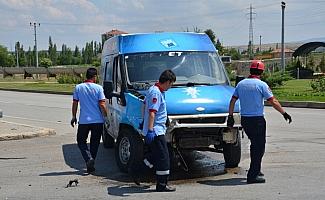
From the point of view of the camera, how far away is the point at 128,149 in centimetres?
930

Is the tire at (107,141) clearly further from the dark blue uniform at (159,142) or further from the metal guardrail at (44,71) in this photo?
the metal guardrail at (44,71)

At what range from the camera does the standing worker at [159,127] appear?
25.9 feet

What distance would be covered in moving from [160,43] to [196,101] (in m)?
2.11

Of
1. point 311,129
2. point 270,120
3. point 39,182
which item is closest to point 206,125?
point 39,182

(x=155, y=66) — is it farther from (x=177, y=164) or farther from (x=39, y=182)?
(x=39, y=182)

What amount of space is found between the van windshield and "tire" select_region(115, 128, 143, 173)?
3.45 ft

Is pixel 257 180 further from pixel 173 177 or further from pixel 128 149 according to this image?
pixel 128 149

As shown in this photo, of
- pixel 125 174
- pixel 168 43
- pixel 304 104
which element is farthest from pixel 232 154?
pixel 304 104

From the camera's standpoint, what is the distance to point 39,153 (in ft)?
39.2

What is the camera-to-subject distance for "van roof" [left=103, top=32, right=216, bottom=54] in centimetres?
1044

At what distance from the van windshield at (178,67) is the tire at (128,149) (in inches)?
41.4

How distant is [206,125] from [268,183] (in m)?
1.26

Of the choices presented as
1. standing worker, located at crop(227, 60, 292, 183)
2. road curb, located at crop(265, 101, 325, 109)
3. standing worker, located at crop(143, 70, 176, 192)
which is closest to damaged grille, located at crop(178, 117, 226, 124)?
standing worker, located at crop(227, 60, 292, 183)

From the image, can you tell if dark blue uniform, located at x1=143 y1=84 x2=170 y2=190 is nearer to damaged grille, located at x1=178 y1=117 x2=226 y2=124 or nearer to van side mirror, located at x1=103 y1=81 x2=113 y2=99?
damaged grille, located at x1=178 y1=117 x2=226 y2=124
